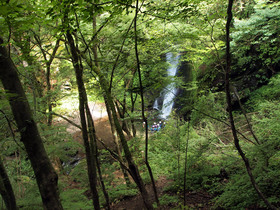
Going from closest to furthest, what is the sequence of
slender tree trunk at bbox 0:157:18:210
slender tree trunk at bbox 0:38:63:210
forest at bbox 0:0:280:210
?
slender tree trunk at bbox 0:38:63:210 < forest at bbox 0:0:280:210 < slender tree trunk at bbox 0:157:18:210

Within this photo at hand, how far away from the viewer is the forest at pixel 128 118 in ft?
6.39

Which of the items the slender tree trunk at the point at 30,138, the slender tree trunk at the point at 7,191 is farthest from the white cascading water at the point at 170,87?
the slender tree trunk at the point at 7,191

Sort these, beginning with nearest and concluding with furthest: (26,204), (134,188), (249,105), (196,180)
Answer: (26,204) → (196,180) → (134,188) → (249,105)

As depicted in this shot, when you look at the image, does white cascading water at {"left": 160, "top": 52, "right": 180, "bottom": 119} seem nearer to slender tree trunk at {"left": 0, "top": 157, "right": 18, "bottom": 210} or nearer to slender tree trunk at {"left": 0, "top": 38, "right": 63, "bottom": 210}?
slender tree trunk at {"left": 0, "top": 38, "right": 63, "bottom": 210}

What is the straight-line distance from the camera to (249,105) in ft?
30.0

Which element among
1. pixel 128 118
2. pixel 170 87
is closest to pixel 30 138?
pixel 128 118

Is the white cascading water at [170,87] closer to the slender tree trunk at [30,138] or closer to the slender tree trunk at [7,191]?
the slender tree trunk at [30,138]

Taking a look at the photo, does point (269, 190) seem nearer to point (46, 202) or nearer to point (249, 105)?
point (46, 202)

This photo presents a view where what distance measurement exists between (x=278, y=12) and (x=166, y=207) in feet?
19.8

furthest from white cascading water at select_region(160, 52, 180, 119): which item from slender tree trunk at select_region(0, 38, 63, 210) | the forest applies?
slender tree trunk at select_region(0, 38, 63, 210)

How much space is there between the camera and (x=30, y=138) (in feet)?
5.96

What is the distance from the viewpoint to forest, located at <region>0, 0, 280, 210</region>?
1.95m

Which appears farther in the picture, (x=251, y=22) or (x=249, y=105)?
(x=249, y=105)

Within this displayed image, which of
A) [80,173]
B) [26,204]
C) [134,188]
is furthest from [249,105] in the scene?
[26,204]
